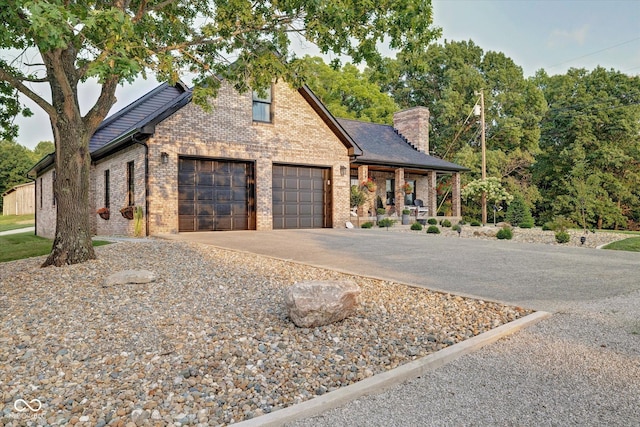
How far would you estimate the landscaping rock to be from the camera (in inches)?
202

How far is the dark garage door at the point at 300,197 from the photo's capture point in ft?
48.1

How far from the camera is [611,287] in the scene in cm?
527

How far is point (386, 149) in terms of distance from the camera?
20.3 m

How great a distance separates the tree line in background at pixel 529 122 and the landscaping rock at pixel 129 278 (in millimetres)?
20966

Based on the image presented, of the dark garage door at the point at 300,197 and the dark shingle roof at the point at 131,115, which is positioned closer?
the dark garage door at the point at 300,197

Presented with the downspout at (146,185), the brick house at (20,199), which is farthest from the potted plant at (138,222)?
the brick house at (20,199)

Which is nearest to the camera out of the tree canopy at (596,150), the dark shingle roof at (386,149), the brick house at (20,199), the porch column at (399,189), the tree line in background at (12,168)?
the dark shingle roof at (386,149)

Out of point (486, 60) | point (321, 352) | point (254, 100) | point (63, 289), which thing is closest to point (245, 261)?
point (63, 289)

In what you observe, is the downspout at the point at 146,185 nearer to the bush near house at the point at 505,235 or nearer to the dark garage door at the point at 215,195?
the dark garage door at the point at 215,195

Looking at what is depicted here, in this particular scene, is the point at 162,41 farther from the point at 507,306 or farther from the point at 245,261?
the point at 507,306

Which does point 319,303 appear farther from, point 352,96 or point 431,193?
point 352,96

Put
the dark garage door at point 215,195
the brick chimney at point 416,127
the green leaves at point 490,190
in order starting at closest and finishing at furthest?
the dark garage door at point 215,195
the green leaves at point 490,190
the brick chimney at point 416,127

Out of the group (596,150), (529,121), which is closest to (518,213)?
(596,150)

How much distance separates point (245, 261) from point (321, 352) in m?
4.05
